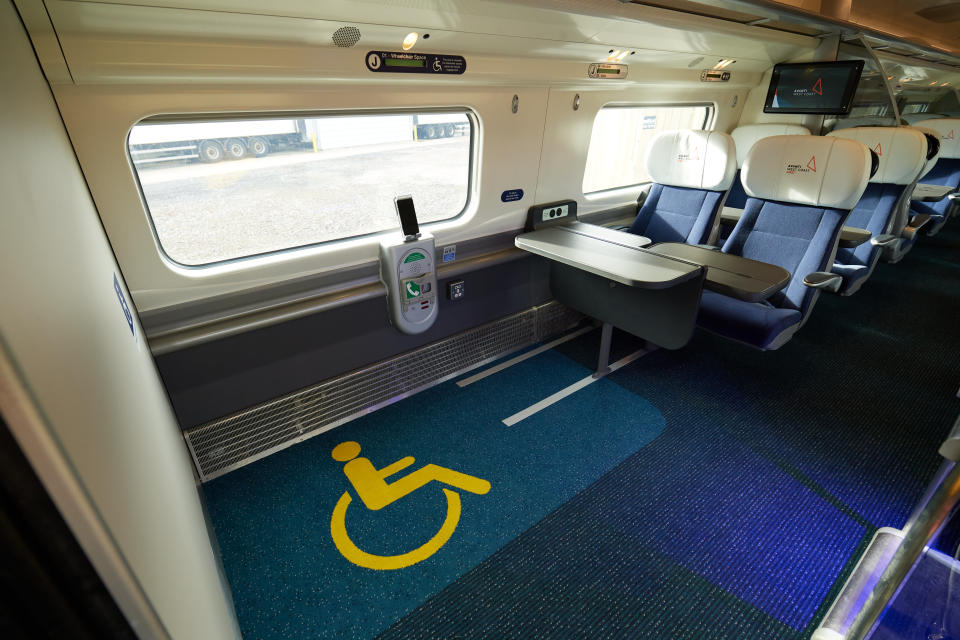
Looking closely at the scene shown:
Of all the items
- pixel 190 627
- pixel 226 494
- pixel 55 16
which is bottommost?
pixel 226 494

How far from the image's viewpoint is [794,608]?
2072mm

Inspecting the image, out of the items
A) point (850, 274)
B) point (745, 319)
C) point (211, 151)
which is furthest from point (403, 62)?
point (850, 274)

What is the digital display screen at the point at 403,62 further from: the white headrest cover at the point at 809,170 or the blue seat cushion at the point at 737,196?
the blue seat cushion at the point at 737,196

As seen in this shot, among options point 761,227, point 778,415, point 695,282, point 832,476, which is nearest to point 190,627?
point 695,282

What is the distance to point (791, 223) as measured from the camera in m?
3.43

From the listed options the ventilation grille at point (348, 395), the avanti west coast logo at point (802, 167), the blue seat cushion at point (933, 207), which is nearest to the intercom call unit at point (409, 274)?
the ventilation grille at point (348, 395)

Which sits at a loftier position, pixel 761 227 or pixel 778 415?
pixel 761 227

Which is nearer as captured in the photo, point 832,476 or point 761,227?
point 832,476

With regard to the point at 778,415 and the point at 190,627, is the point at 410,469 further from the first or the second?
the point at 778,415

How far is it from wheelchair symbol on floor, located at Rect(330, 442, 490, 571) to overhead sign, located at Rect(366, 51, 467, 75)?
2326 millimetres

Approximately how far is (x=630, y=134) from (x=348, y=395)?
6788 mm

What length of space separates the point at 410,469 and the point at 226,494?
1.08m

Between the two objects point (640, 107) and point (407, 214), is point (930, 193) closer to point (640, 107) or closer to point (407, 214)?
point (640, 107)

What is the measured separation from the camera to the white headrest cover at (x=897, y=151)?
407 cm
